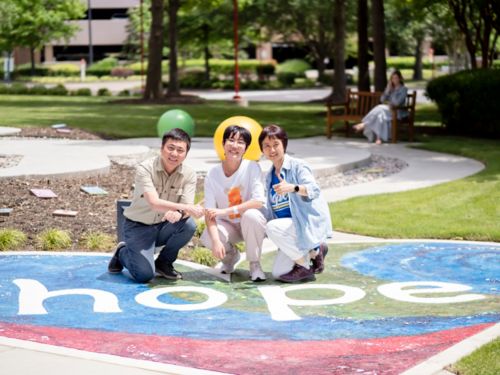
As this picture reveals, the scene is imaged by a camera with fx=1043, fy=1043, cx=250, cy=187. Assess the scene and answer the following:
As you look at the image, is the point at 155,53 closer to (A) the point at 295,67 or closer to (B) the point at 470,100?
(B) the point at 470,100

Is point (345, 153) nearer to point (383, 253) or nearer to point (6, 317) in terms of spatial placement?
point (383, 253)

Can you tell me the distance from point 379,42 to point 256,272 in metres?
18.3

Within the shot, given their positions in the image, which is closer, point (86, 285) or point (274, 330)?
point (274, 330)

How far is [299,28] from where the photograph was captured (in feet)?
183

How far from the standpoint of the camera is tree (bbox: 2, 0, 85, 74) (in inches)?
2466

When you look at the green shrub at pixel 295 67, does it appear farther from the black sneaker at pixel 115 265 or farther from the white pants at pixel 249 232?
the white pants at pixel 249 232

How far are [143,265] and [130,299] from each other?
527 mm

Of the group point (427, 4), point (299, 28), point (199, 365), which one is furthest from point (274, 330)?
point (299, 28)

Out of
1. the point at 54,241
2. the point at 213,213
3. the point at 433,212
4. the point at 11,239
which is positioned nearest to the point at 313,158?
the point at 433,212

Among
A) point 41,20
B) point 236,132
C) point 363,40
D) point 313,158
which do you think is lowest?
point 313,158

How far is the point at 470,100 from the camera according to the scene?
2141 centimetres

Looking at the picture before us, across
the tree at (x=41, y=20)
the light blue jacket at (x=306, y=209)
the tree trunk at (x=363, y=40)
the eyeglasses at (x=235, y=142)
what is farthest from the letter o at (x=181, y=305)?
the tree at (x=41, y=20)

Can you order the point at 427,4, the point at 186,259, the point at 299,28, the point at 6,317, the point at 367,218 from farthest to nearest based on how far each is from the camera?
the point at 299,28 < the point at 427,4 < the point at 367,218 < the point at 186,259 < the point at 6,317

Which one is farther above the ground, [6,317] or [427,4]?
[427,4]
